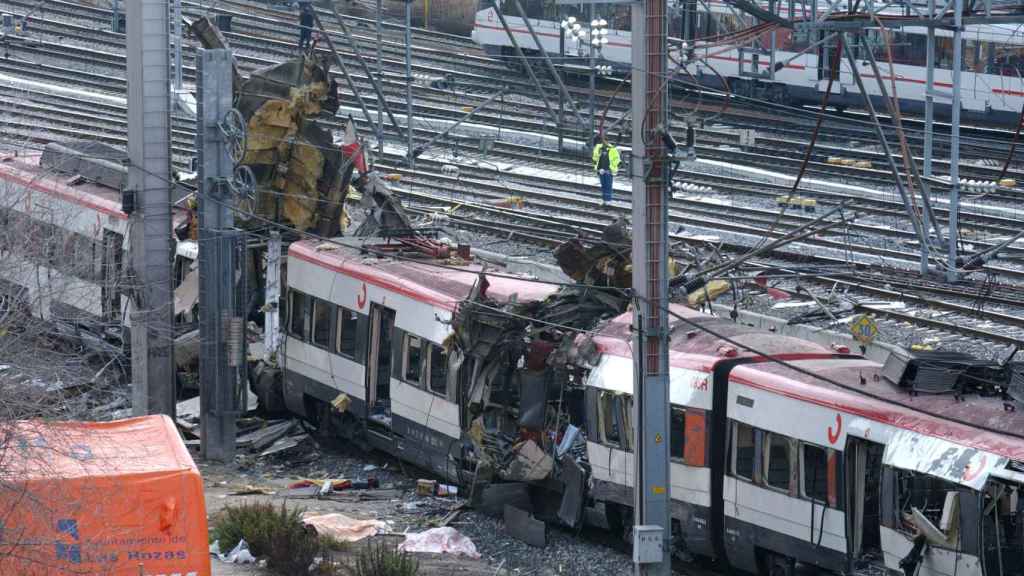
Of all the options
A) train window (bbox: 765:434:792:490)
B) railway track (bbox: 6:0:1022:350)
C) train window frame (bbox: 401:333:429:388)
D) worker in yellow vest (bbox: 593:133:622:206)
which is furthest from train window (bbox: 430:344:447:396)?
worker in yellow vest (bbox: 593:133:622:206)

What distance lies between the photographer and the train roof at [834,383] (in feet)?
41.1

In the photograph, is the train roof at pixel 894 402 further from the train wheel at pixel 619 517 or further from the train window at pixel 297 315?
the train window at pixel 297 315

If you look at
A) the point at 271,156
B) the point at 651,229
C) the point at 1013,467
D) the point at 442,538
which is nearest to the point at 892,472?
the point at 1013,467

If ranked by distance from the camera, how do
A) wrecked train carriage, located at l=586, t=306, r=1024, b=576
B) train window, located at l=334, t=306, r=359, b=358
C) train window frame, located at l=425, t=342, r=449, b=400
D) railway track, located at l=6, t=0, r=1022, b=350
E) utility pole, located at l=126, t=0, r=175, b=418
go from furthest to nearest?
railway track, located at l=6, t=0, r=1022, b=350 → utility pole, located at l=126, t=0, r=175, b=418 → train window, located at l=334, t=306, r=359, b=358 → train window frame, located at l=425, t=342, r=449, b=400 → wrecked train carriage, located at l=586, t=306, r=1024, b=576

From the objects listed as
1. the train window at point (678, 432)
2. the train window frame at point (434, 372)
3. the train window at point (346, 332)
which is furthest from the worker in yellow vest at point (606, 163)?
the train window at point (678, 432)

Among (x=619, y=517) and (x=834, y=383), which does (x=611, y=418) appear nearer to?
(x=619, y=517)

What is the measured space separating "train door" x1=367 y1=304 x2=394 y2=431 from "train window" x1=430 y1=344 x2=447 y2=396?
4.03ft

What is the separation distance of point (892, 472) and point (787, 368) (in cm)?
207

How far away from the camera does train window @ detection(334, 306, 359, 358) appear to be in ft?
67.5

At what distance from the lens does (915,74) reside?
141ft

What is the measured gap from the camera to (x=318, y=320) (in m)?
21.5

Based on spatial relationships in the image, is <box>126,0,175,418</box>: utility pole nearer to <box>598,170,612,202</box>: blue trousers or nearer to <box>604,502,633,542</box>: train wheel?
<box>604,502,633,542</box>: train wheel

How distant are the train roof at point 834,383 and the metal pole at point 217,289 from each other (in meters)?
6.53

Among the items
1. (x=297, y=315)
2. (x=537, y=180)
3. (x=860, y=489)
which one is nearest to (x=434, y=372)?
(x=297, y=315)
